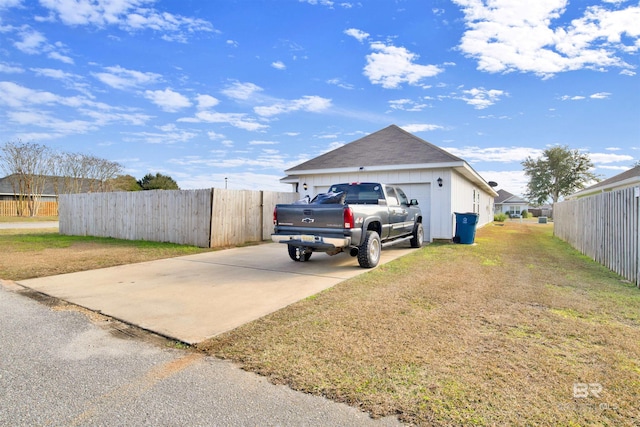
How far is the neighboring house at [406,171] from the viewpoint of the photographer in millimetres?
12242

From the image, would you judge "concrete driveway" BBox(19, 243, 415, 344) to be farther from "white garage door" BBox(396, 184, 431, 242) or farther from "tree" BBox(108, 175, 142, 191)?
"tree" BBox(108, 175, 142, 191)

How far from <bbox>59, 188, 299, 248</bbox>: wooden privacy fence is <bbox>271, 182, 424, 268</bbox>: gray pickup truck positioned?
165 inches

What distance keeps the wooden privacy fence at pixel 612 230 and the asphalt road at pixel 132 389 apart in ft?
22.1

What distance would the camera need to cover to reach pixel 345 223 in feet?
21.8

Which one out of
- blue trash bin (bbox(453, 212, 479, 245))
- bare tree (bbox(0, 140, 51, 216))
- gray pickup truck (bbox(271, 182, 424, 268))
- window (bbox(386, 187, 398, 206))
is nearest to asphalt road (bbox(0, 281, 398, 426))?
gray pickup truck (bbox(271, 182, 424, 268))

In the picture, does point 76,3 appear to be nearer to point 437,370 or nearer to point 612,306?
point 437,370

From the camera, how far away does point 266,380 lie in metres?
2.61

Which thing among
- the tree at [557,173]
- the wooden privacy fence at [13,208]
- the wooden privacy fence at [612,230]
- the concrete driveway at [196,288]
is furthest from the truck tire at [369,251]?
the tree at [557,173]

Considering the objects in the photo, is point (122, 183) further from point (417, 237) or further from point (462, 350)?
point (462, 350)

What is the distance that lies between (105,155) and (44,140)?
4684mm

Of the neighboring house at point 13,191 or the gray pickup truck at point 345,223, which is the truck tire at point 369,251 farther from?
the neighboring house at point 13,191

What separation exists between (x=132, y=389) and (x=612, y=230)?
30.4ft

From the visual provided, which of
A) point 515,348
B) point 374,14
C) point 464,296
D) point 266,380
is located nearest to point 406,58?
point 374,14

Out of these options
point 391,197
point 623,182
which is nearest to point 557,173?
point 623,182
